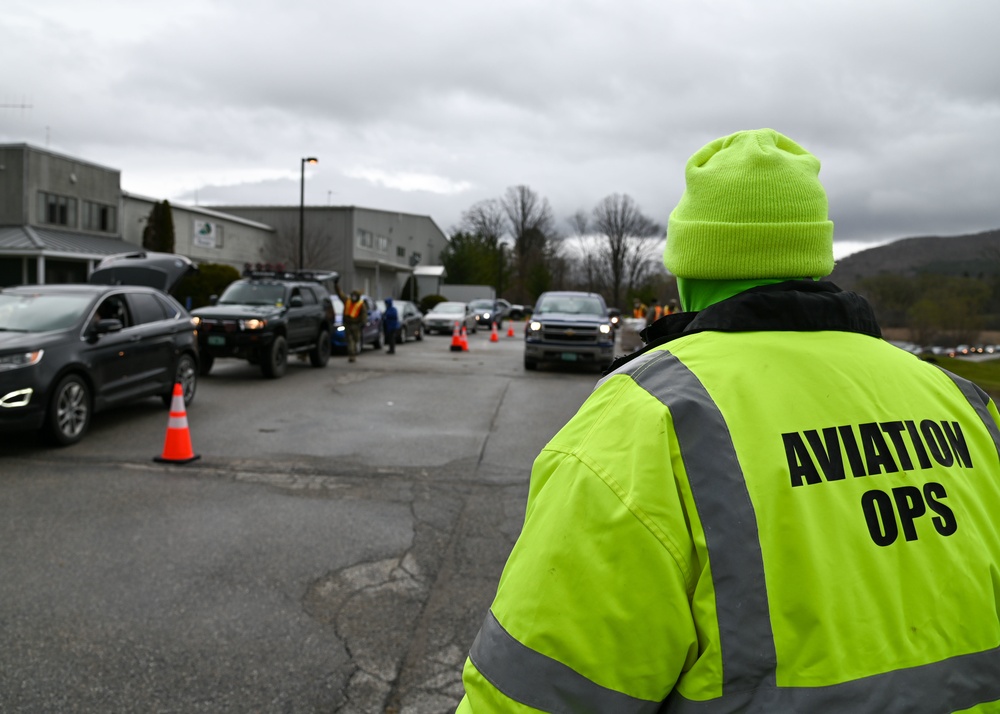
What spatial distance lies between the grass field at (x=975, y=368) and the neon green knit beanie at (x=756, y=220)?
17.4 m

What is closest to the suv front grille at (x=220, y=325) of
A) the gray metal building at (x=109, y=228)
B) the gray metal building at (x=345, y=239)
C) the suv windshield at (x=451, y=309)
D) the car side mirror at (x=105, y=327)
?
the car side mirror at (x=105, y=327)

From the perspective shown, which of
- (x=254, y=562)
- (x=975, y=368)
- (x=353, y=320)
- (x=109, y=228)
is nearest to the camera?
(x=254, y=562)

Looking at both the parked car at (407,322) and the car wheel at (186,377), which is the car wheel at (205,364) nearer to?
the car wheel at (186,377)

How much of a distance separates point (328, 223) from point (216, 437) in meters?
48.8

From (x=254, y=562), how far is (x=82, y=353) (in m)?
5.06

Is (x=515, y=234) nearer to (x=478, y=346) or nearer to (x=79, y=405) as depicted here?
(x=478, y=346)

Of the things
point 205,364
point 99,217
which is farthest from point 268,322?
point 99,217

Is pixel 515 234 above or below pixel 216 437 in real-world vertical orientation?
above

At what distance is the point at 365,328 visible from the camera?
913 inches

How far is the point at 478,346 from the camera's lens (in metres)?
29.1

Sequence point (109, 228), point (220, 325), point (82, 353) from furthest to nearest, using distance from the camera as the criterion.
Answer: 1. point (109, 228)
2. point (220, 325)
3. point (82, 353)

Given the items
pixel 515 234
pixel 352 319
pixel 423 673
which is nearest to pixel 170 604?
pixel 423 673

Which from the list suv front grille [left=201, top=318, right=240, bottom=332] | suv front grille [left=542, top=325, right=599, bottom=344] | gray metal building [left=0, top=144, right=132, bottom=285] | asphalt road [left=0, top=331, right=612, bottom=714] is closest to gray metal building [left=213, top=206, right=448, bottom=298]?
gray metal building [left=0, top=144, right=132, bottom=285]

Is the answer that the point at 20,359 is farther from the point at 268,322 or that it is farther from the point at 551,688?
the point at 551,688
